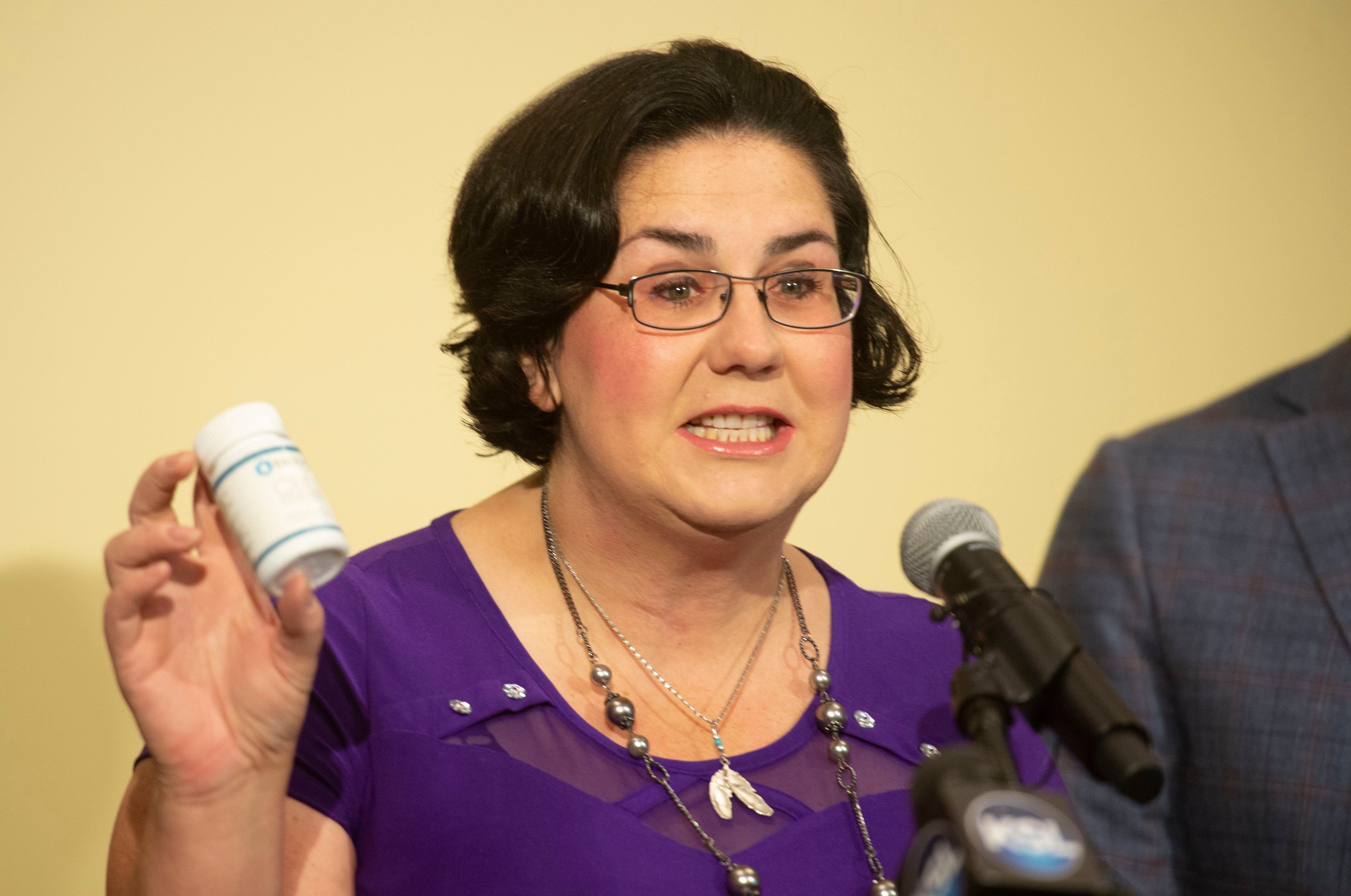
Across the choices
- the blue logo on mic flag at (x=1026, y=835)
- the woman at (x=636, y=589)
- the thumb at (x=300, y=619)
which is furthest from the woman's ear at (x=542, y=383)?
the blue logo on mic flag at (x=1026, y=835)

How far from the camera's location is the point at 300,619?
119 cm

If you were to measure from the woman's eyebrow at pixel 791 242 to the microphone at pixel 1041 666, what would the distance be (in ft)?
2.36

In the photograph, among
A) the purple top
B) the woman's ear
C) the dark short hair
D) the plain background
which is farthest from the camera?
the plain background

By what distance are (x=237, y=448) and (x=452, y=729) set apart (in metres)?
0.60

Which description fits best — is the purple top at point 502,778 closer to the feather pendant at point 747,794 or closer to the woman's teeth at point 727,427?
the feather pendant at point 747,794

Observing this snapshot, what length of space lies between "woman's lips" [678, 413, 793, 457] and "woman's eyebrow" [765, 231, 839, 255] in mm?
233

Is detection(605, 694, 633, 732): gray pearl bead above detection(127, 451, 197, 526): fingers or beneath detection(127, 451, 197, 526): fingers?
beneath

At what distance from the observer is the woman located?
156 centimetres

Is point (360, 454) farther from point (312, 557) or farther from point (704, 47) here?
point (312, 557)

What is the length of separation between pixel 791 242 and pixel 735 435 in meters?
0.29

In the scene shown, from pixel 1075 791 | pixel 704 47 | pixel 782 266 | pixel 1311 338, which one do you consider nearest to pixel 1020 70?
pixel 1311 338

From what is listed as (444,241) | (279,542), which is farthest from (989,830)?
(444,241)

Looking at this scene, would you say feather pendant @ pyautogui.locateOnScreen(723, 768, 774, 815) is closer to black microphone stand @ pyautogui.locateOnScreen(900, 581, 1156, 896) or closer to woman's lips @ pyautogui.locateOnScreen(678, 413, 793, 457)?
woman's lips @ pyautogui.locateOnScreen(678, 413, 793, 457)

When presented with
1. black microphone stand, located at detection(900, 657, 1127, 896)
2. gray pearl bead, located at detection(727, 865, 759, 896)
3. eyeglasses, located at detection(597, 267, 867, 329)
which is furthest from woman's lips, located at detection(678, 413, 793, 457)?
black microphone stand, located at detection(900, 657, 1127, 896)
